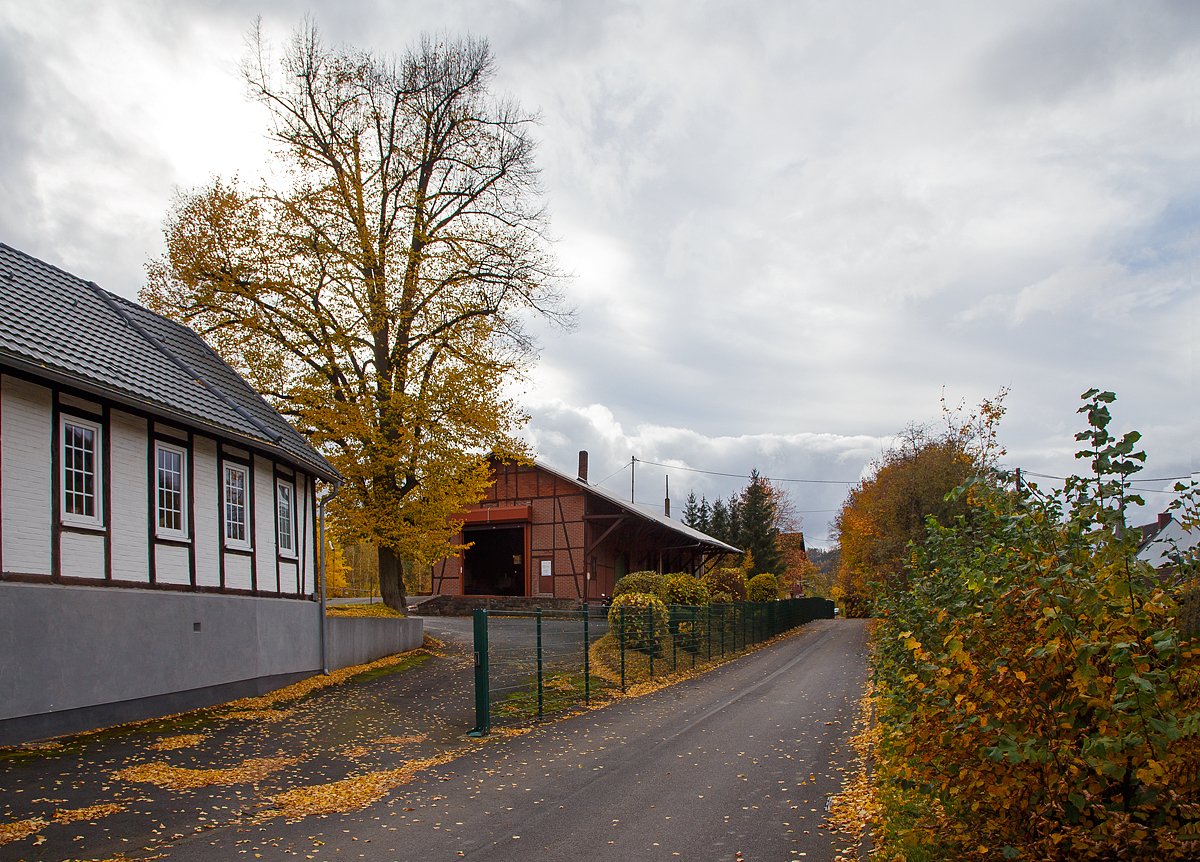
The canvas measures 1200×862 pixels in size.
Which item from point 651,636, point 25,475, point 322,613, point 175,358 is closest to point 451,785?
point 25,475

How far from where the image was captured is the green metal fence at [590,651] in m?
12.0

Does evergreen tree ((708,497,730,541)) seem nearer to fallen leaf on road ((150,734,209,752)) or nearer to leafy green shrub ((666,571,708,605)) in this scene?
leafy green shrub ((666,571,708,605))

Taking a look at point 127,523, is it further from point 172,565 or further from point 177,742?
point 177,742

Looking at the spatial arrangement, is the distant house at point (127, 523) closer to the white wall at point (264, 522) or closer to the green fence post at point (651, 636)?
the white wall at point (264, 522)

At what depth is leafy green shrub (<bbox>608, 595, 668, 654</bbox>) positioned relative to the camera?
57.5ft

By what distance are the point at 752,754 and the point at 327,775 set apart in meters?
4.69

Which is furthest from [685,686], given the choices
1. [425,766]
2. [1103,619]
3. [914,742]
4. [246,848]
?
[1103,619]

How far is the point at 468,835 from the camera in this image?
20.9 ft

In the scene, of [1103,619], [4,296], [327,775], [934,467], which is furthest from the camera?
[934,467]

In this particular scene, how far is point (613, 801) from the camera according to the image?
24.0 feet

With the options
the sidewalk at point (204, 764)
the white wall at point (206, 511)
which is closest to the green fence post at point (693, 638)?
the sidewalk at point (204, 764)

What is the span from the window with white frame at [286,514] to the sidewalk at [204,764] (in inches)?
119

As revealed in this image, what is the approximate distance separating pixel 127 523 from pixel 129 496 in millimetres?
383

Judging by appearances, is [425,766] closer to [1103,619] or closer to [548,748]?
[548,748]
